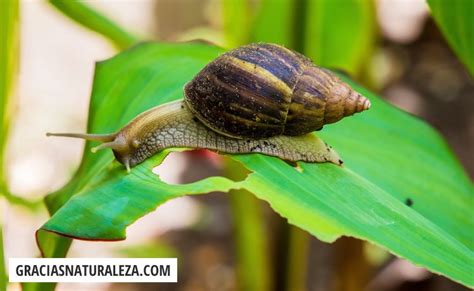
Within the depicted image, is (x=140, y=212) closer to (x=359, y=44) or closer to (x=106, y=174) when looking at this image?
(x=106, y=174)

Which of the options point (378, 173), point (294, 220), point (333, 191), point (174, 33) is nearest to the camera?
point (294, 220)

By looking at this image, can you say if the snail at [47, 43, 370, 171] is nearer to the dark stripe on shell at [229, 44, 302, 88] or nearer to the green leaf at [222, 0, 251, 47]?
the dark stripe on shell at [229, 44, 302, 88]

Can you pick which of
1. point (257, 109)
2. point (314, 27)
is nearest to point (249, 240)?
point (314, 27)

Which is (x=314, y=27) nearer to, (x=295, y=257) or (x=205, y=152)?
(x=295, y=257)

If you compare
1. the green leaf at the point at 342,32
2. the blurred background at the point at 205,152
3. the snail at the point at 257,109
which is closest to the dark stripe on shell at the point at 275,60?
the snail at the point at 257,109

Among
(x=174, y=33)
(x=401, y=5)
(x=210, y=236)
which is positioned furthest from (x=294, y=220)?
(x=174, y=33)

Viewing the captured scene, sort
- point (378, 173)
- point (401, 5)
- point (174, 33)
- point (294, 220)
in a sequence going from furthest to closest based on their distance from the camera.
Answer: point (174, 33) → point (401, 5) → point (378, 173) → point (294, 220)

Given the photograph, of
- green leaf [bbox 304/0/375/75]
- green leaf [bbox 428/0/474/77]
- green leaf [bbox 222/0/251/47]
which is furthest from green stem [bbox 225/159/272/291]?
green leaf [bbox 428/0/474/77]
